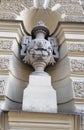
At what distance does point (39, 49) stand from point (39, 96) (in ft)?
2.51

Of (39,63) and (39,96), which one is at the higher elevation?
(39,63)

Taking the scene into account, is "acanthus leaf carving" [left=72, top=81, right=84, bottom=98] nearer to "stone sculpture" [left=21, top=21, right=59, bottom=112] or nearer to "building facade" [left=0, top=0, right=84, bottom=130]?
"building facade" [left=0, top=0, right=84, bottom=130]

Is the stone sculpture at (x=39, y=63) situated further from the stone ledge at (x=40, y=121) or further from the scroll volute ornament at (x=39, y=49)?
the stone ledge at (x=40, y=121)

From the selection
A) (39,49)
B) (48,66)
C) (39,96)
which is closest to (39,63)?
(39,49)

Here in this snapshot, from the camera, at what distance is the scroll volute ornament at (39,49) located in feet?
15.6

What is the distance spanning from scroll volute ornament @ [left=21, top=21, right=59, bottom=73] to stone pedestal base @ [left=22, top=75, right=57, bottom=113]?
0.26 meters

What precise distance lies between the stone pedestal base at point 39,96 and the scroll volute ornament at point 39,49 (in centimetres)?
26

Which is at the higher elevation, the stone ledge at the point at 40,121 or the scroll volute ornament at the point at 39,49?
the scroll volute ornament at the point at 39,49

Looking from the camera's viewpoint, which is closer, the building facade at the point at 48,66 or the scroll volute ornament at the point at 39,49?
the building facade at the point at 48,66

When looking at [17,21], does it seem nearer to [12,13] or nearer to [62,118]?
[12,13]

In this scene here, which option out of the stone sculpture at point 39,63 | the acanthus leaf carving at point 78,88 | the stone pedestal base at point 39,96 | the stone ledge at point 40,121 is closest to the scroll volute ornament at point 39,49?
the stone sculpture at point 39,63

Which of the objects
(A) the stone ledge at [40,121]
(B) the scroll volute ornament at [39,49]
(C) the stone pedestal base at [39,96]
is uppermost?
(B) the scroll volute ornament at [39,49]

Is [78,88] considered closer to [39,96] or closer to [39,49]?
[39,96]

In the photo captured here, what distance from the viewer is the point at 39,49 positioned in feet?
15.7
